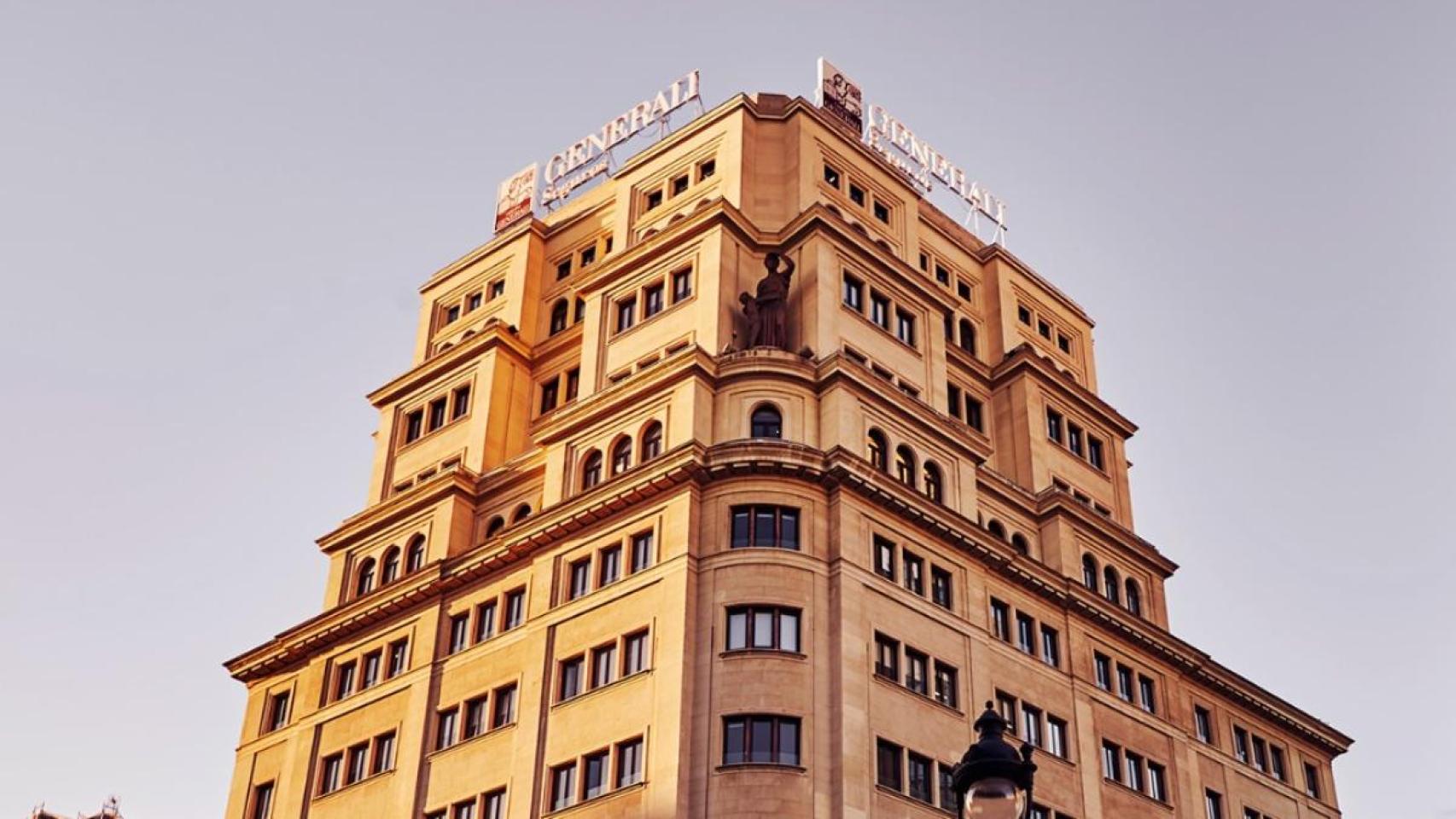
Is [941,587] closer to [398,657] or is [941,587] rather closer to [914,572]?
[914,572]

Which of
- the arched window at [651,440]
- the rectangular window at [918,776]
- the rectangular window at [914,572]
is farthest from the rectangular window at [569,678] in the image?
the rectangular window at [914,572]

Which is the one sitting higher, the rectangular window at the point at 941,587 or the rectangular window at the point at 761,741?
the rectangular window at the point at 941,587

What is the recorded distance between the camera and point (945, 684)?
71000mm

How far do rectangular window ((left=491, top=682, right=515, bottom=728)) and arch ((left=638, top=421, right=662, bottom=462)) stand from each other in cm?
1147

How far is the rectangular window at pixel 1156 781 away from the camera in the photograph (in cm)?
8094

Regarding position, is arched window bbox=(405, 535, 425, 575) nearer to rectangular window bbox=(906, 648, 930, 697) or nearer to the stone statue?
the stone statue

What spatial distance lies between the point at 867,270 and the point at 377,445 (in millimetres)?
29464

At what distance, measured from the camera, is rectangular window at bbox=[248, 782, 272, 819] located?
83.1m

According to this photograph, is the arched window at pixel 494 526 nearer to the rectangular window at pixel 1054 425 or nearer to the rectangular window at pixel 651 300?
the rectangular window at pixel 651 300

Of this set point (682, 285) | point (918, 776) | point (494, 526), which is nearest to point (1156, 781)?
point (918, 776)

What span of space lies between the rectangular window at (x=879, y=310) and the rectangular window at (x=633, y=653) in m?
21.4

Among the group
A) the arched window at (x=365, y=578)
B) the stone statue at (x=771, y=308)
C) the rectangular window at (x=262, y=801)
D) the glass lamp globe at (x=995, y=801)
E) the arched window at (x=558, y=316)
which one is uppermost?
the arched window at (x=558, y=316)

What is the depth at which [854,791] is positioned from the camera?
208 feet

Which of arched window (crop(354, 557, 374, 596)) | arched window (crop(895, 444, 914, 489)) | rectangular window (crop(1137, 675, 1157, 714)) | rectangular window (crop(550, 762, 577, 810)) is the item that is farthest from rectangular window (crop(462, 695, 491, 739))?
rectangular window (crop(1137, 675, 1157, 714))
